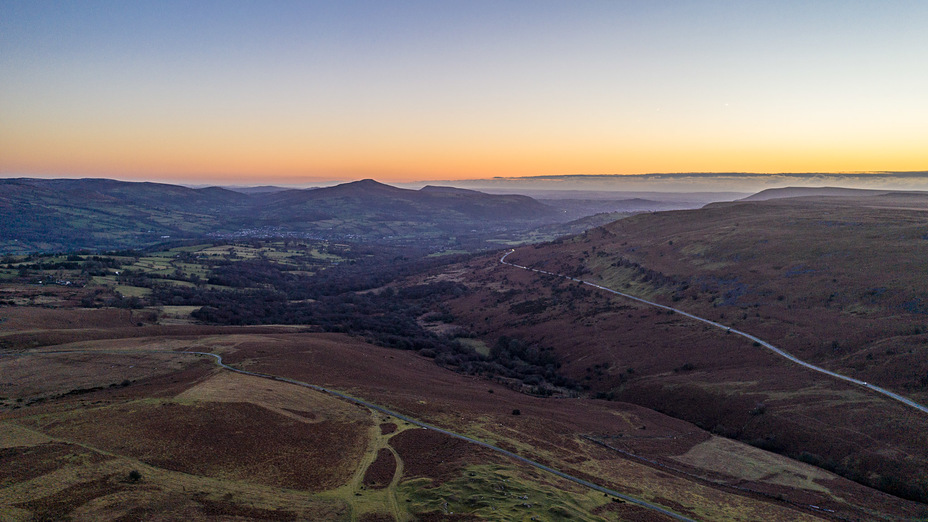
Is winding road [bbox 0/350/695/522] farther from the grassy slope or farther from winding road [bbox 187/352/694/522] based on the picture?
the grassy slope

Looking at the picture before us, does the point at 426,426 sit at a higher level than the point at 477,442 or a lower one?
lower

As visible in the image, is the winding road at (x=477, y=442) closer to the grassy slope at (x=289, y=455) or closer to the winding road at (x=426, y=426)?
the winding road at (x=426, y=426)

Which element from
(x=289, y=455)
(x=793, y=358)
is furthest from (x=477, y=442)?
(x=793, y=358)

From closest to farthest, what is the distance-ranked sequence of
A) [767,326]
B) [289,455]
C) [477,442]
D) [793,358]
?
1. [289,455]
2. [477,442]
3. [793,358]
4. [767,326]

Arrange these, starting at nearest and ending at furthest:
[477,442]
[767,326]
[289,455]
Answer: [289,455], [477,442], [767,326]

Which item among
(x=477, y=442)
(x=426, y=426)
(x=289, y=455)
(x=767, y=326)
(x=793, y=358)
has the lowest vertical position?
(x=793, y=358)

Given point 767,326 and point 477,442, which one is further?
point 767,326

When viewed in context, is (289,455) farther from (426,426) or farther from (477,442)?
(477,442)

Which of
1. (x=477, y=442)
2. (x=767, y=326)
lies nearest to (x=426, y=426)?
Answer: (x=477, y=442)

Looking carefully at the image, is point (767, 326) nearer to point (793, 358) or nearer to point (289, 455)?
point (793, 358)

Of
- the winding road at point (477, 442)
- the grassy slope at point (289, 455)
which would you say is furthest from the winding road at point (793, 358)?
the winding road at point (477, 442)

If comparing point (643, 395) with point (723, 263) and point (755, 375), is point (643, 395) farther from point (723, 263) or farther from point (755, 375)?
point (723, 263)

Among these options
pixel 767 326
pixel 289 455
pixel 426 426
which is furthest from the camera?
pixel 767 326
